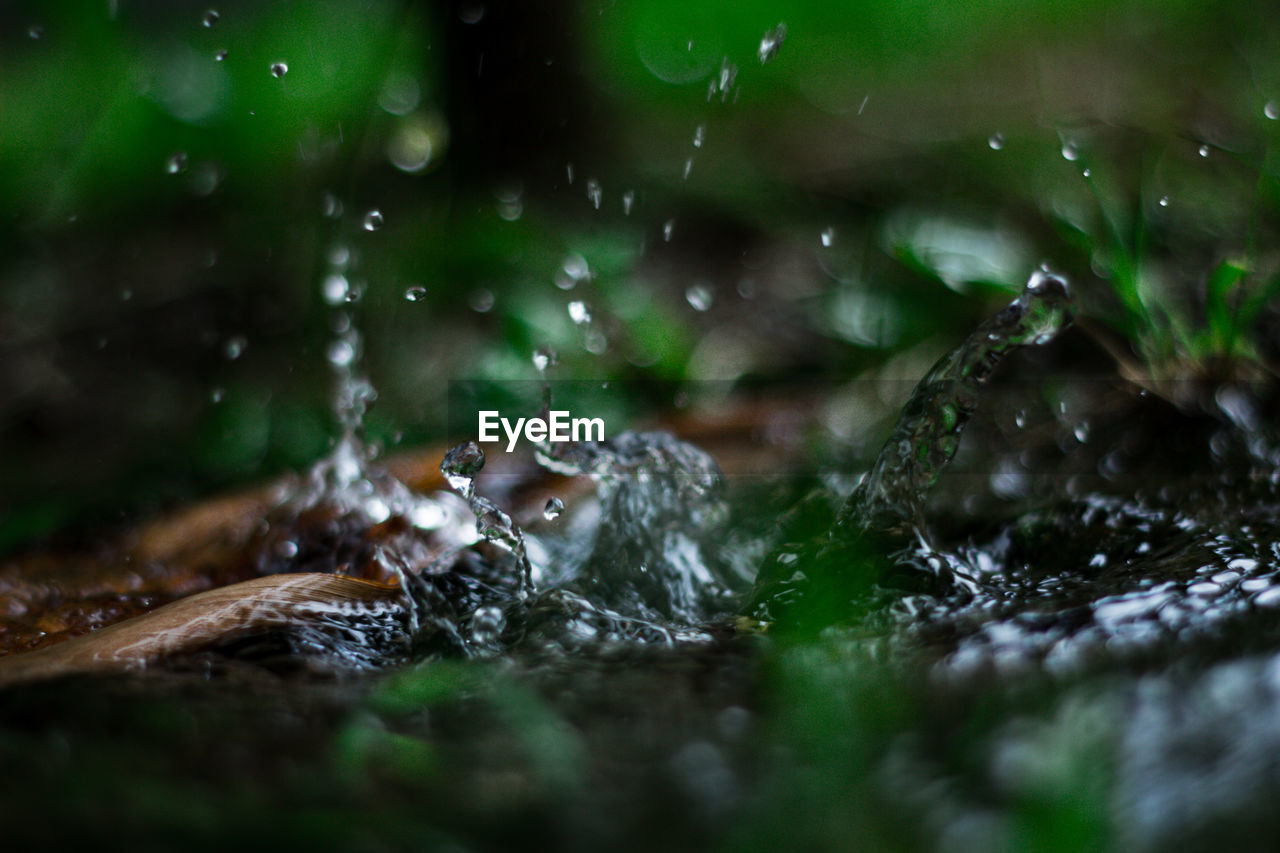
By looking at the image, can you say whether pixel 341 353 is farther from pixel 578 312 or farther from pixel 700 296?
pixel 700 296

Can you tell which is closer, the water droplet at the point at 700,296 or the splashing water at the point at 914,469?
the splashing water at the point at 914,469

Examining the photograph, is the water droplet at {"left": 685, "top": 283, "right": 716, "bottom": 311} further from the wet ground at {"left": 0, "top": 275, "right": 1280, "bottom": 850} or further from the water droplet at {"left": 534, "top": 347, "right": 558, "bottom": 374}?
the wet ground at {"left": 0, "top": 275, "right": 1280, "bottom": 850}

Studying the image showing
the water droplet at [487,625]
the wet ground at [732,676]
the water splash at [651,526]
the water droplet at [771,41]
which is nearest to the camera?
the wet ground at [732,676]

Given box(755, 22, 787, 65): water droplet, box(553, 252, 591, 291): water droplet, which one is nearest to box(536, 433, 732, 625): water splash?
box(553, 252, 591, 291): water droplet

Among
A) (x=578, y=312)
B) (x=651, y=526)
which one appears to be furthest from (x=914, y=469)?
(x=578, y=312)

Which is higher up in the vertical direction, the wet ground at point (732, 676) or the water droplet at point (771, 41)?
the water droplet at point (771, 41)

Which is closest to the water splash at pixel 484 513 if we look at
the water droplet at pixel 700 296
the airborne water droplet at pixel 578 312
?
the airborne water droplet at pixel 578 312

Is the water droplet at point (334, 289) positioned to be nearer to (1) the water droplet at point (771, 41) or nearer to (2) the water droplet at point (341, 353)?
(2) the water droplet at point (341, 353)
